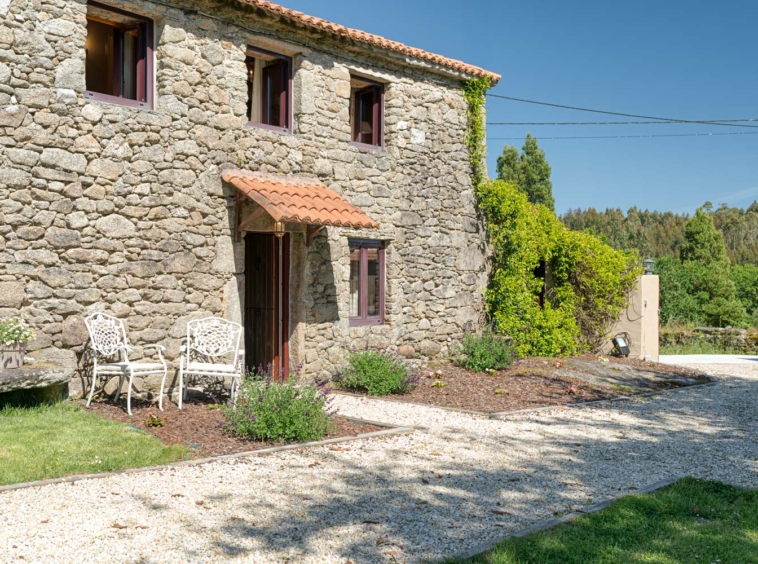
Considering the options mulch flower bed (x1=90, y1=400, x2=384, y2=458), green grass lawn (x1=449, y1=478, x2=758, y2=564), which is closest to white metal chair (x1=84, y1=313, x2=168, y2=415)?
mulch flower bed (x1=90, y1=400, x2=384, y2=458)

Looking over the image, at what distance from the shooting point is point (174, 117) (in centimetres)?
866

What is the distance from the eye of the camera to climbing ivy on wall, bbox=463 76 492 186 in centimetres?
1245

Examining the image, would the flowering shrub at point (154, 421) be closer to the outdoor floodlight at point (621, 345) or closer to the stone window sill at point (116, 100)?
the stone window sill at point (116, 100)

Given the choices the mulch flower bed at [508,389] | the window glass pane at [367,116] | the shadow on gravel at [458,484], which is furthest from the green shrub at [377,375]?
the window glass pane at [367,116]

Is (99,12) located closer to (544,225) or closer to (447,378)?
(447,378)

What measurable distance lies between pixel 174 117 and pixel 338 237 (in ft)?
9.49

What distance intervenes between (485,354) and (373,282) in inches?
84.8

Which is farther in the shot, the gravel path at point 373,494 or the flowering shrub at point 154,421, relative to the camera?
the flowering shrub at point 154,421

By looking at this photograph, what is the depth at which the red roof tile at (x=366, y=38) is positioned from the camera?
9344mm

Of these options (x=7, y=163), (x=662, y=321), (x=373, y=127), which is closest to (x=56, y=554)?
(x=7, y=163)

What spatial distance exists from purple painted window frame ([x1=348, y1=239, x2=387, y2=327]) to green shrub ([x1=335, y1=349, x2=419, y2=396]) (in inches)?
32.7

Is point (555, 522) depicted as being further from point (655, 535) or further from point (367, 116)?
point (367, 116)

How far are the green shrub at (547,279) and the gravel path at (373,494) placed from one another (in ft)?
15.6

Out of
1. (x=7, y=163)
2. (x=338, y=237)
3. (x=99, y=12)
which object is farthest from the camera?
(x=338, y=237)
